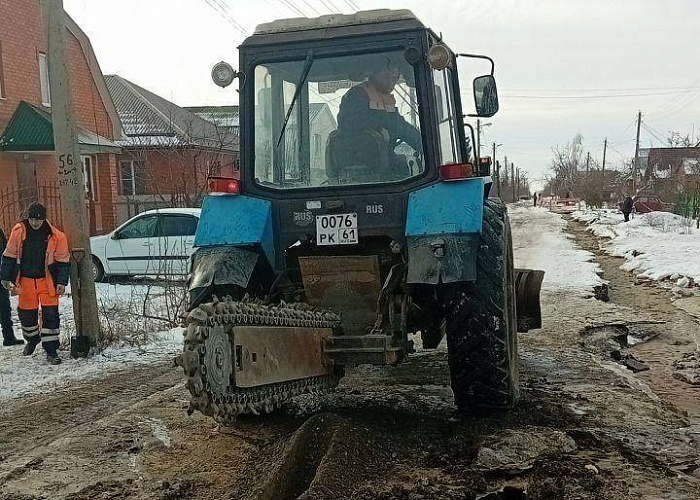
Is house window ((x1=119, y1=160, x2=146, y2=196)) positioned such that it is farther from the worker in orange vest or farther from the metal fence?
the worker in orange vest

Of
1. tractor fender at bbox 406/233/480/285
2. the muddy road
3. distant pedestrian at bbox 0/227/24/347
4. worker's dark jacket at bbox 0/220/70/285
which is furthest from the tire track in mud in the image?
distant pedestrian at bbox 0/227/24/347

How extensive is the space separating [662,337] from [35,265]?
22.1 feet

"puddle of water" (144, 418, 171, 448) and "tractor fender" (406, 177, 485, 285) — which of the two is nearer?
"tractor fender" (406, 177, 485, 285)

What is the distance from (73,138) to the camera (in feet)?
27.0

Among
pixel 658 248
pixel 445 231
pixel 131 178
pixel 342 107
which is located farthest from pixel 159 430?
pixel 131 178

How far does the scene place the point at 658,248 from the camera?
1894 centimetres

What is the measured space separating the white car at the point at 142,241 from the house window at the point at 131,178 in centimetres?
1473

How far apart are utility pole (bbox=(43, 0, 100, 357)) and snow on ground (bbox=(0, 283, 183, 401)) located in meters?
0.33

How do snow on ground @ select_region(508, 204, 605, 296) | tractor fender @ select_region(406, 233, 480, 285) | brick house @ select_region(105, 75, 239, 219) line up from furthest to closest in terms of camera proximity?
brick house @ select_region(105, 75, 239, 219)
snow on ground @ select_region(508, 204, 605, 296)
tractor fender @ select_region(406, 233, 480, 285)

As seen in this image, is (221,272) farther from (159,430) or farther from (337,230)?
(159,430)

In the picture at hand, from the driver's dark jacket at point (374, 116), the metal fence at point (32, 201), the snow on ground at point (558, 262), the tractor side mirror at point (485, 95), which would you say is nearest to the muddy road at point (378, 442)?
the driver's dark jacket at point (374, 116)

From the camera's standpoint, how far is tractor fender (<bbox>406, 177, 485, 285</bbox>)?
15.3 ft

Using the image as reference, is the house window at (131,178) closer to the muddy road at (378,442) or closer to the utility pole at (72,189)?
the utility pole at (72,189)

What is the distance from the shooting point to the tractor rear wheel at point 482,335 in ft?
15.6
